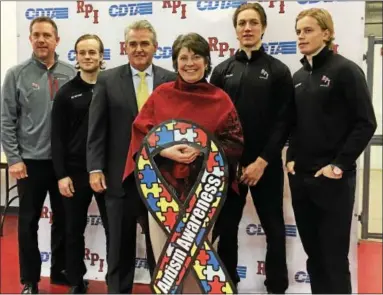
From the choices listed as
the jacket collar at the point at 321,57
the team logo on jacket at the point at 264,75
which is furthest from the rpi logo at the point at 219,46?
the jacket collar at the point at 321,57

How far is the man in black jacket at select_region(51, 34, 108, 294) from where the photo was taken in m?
2.65

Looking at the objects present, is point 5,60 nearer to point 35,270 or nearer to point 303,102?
point 35,270

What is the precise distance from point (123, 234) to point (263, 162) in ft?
2.67

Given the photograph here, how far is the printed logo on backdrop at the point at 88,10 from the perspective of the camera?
3100mm

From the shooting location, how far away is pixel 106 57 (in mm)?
3119

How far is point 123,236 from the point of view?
8.16ft

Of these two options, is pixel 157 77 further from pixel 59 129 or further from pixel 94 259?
pixel 94 259

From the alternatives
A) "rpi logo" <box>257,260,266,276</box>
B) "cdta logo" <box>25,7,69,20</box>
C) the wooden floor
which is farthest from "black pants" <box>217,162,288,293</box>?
"cdta logo" <box>25,7,69,20</box>

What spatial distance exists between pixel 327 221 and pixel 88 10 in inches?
78.9

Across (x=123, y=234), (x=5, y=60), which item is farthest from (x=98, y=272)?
(x=5, y=60)

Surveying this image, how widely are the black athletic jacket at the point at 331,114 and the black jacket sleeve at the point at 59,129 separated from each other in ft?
4.16

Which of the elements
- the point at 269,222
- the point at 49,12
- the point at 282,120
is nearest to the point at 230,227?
the point at 269,222

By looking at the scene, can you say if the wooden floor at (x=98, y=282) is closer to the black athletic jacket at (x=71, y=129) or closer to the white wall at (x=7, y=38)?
the black athletic jacket at (x=71, y=129)

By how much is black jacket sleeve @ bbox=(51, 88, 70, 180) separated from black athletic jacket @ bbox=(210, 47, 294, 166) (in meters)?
0.91
